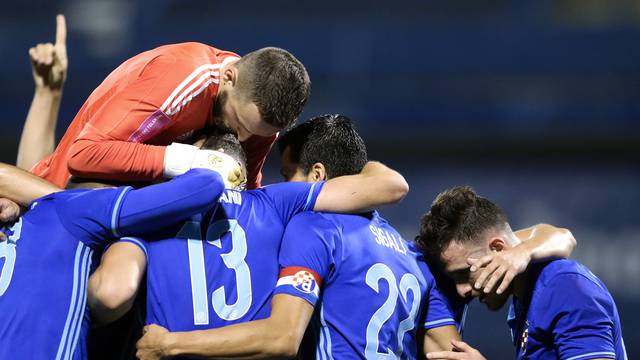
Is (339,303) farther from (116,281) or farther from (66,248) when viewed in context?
(66,248)

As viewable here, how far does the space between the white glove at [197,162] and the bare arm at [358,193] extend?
0.31m

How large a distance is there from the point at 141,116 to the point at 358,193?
0.78 meters

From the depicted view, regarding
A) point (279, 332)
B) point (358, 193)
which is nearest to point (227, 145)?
point (358, 193)

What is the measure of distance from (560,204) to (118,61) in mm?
5316

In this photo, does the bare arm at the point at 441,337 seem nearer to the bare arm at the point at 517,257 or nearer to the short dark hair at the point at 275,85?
the bare arm at the point at 517,257

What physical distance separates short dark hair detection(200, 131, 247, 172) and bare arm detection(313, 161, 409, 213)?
0.32 meters

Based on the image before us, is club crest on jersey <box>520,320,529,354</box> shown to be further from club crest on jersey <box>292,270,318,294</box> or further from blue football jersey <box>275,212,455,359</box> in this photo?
club crest on jersey <box>292,270,318,294</box>

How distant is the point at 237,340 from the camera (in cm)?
283

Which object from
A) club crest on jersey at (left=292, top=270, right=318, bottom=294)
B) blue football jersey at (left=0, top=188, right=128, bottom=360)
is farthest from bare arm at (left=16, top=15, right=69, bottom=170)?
club crest on jersey at (left=292, top=270, right=318, bottom=294)

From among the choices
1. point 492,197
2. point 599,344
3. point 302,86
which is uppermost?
point 302,86

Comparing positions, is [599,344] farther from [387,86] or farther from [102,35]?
[102,35]

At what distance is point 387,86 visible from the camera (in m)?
11.1

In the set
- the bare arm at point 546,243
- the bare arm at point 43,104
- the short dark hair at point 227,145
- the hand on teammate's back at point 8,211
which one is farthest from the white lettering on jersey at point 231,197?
the bare arm at point 43,104

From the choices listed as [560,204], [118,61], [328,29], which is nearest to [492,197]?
[560,204]
